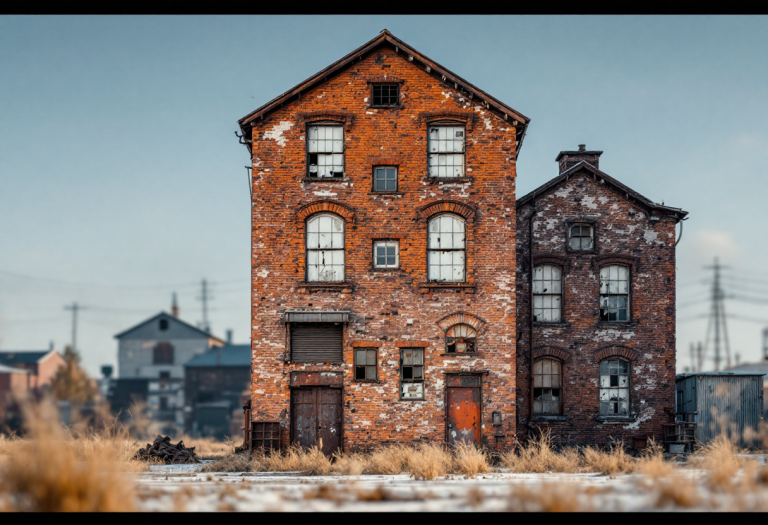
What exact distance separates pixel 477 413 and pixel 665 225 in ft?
28.0

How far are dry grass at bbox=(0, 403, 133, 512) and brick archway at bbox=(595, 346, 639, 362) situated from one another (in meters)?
16.7

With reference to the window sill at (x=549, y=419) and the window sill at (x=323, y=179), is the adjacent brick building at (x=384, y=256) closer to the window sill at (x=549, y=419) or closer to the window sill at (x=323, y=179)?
the window sill at (x=323, y=179)

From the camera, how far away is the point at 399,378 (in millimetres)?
19219

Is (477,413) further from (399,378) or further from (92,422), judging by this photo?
(92,422)

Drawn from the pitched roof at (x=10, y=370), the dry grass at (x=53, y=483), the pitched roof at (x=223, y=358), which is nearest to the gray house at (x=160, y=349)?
the pitched roof at (x=223, y=358)

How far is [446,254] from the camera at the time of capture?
64.4ft

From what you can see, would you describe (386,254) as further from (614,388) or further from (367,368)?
(614,388)

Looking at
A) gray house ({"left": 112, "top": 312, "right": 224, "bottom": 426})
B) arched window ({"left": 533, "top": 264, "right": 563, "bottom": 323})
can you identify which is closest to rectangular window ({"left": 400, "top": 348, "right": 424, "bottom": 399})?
arched window ({"left": 533, "top": 264, "right": 563, "bottom": 323})

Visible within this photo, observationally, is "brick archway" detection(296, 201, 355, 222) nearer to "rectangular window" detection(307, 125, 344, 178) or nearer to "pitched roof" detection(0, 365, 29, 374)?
"rectangular window" detection(307, 125, 344, 178)

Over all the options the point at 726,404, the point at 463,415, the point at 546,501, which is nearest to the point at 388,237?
the point at 463,415

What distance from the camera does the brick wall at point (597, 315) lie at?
21625 mm

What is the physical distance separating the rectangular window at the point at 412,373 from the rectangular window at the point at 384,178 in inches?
171

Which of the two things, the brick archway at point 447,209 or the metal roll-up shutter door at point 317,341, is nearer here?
the metal roll-up shutter door at point 317,341

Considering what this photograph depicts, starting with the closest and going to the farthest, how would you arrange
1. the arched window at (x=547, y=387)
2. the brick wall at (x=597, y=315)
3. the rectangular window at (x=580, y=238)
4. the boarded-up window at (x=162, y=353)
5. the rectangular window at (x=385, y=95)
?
the rectangular window at (x=385, y=95) → the brick wall at (x=597, y=315) → the arched window at (x=547, y=387) → the rectangular window at (x=580, y=238) → the boarded-up window at (x=162, y=353)
